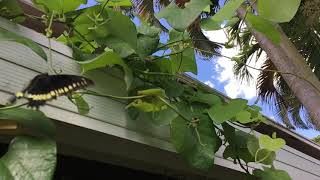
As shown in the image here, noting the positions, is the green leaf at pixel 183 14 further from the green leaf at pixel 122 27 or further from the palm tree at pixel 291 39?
the palm tree at pixel 291 39

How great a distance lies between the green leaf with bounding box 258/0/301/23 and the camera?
134 cm

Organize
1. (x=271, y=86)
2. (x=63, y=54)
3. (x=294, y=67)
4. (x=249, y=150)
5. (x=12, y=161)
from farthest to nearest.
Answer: (x=271, y=86) → (x=294, y=67) → (x=249, y=150) → (x=63, y=54) → (x=12, y=161)

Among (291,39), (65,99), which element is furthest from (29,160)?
(291,39)

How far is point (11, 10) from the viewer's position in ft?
4.87

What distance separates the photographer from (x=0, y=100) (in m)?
1.24

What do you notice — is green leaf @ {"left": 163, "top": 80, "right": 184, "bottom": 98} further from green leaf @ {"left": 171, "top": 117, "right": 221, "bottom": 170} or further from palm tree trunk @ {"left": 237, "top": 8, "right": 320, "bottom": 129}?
Result: palm tree trunk @ {"left": 237, "top": 8, "right": 320, "bottom": 129}

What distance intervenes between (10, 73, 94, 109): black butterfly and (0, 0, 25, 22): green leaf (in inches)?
13.5

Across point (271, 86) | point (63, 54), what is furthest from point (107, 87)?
point (271, 86)

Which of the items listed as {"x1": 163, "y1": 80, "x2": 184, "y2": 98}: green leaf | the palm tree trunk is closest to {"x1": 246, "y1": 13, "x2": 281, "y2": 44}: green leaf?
{"x1": 163, "y1": 80, "x2": 184, "y2": 98}: green leaf

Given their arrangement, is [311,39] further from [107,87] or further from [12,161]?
[12,161]

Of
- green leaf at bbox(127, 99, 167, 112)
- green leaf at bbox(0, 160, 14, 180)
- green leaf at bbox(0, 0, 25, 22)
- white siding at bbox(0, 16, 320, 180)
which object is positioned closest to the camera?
green leaf at bbox(0, 160, 14, 180)

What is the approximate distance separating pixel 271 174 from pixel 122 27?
840mm

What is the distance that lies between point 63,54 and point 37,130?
44cm

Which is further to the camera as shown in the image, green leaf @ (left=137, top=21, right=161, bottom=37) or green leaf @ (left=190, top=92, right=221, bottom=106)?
green leaf @ (left=190, top=92, right=221, bottom=106)
